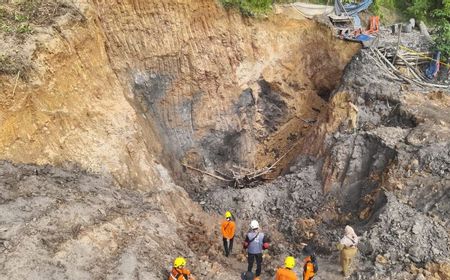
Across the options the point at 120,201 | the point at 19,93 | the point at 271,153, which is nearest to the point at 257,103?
the point at 271,153

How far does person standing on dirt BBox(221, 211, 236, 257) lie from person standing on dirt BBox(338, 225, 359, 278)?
87.8 inches

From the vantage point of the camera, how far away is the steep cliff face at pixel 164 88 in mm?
8758

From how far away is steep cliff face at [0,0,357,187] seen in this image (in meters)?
8.76

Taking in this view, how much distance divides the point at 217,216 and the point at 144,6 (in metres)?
5.78

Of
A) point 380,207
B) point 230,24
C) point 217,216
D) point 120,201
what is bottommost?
point 217,216

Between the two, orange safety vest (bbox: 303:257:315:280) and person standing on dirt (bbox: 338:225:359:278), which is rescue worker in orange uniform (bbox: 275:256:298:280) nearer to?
orange safety vest (bbox: 303:257:315:280)

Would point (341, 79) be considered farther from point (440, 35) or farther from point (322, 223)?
point (322, 223)

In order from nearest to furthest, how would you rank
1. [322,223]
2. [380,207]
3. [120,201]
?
[120,201] < [380,207] < [322,223]

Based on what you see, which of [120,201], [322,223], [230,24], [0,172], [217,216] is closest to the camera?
[0,172]

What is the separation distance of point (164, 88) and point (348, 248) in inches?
262

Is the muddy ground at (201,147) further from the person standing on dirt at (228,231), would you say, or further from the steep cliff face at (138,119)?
the person standing on dirt at (228,231)

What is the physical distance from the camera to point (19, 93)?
8.24 metres

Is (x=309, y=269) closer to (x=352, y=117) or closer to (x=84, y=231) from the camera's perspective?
(x=84, y=231)

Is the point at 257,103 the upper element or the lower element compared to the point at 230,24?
lower
